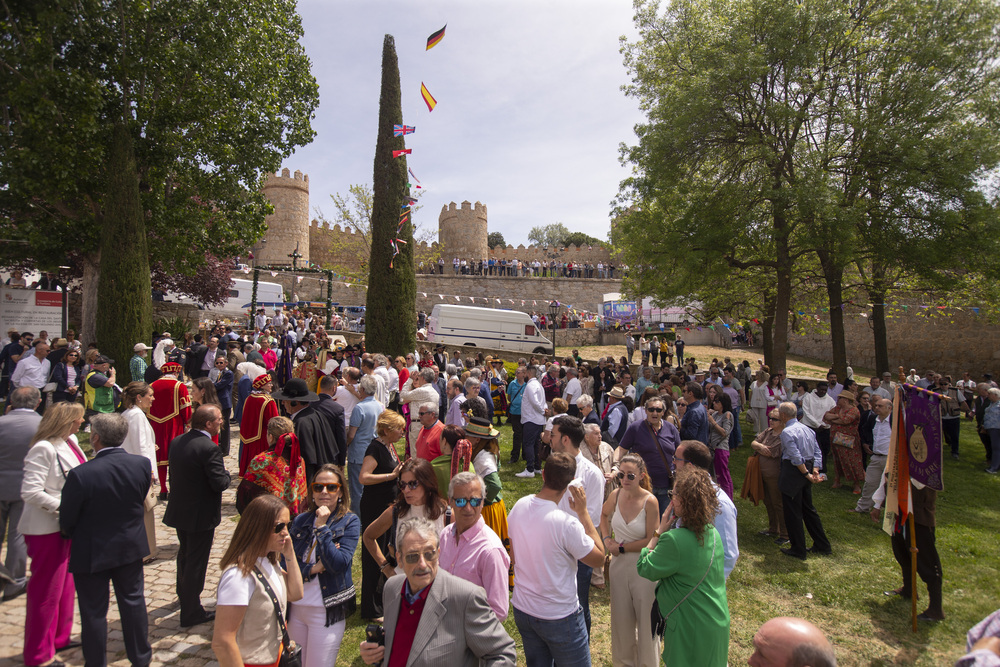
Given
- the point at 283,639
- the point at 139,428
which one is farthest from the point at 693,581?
the point at 139,428

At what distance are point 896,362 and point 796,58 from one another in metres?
15.2

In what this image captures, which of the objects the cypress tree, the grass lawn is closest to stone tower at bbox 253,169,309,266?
the cypress tree

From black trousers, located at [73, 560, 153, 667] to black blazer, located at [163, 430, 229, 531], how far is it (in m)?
0.49

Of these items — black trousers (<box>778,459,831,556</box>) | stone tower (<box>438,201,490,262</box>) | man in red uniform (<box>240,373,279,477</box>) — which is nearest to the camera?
man in red uniform (<box>240,373,279,477</box>)

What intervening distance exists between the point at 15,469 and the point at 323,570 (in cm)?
318

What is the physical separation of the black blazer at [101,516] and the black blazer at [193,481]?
1.66 feet

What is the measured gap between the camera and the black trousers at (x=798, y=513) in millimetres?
5738

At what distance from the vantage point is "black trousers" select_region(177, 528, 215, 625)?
4016mm

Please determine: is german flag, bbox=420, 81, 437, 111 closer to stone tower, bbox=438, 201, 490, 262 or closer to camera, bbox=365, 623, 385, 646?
camera, bbox=365, 623, 385, 646

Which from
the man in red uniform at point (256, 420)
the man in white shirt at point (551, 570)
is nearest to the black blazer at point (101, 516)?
the man in red uniform at point (256, 420)

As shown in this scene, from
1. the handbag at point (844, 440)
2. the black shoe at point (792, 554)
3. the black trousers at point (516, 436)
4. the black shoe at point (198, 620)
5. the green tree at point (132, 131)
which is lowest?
the black shoe at point (792, 554)

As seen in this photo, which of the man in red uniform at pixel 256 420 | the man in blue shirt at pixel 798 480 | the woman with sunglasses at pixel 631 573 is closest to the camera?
the woman with sunglasses at pixel 631 573

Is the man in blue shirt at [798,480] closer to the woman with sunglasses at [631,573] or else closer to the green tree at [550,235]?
the woman with sunglasses at [631,573]

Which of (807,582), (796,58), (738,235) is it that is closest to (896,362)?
(738,235)
